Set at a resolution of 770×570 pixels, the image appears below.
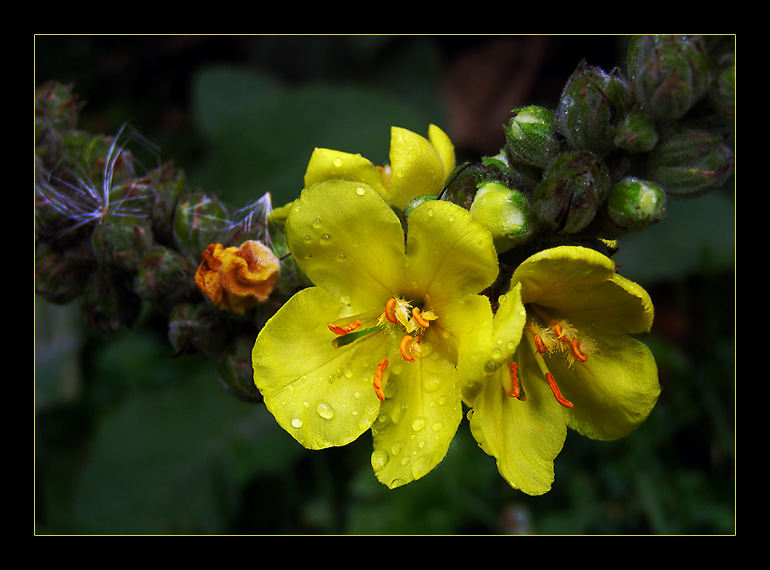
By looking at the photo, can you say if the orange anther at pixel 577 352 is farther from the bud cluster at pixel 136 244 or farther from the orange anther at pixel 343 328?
the bud cluster at pixel 136 244

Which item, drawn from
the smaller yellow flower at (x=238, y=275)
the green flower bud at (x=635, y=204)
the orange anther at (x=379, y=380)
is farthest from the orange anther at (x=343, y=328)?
the green flower bud at (x=635, y=204)

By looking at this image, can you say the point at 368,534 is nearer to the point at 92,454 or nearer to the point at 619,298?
the point at 92,454

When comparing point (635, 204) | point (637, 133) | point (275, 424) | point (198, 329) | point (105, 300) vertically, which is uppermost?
point (637, 133)

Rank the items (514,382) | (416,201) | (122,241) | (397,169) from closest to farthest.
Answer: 1. (514,382)
2. (416,201)
3. (397,169)
4. (122,241)

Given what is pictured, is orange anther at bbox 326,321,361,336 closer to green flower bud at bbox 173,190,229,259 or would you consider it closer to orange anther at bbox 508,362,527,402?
orange anther at bbox 508,362,527,402

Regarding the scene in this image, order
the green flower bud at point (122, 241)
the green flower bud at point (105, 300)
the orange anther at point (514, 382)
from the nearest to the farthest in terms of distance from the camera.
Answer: the orange anther at point (514, 382) < the green flower bud at point (122, 241) < the green flower bud at point (105, 300)

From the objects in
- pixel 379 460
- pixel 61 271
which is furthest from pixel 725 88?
pixel 61 271

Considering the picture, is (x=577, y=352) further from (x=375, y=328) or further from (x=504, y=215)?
(x=375, y=328)
